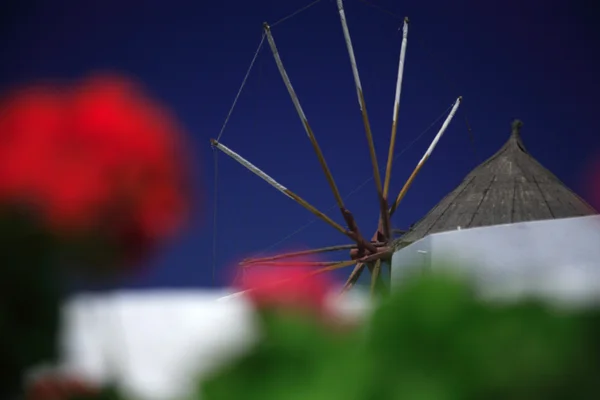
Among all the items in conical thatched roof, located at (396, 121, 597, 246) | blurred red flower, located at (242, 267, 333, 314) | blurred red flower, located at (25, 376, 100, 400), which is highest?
conical thatched roof, located at (396, 121, 597, 246)

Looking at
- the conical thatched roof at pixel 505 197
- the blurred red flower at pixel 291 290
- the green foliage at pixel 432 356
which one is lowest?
the green foliage at pixel 432 356

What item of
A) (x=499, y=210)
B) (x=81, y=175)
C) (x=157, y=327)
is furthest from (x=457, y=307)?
(x=499, y=210)

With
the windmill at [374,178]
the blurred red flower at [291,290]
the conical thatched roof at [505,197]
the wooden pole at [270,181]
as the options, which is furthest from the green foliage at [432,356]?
the wooden pole at [270,181]

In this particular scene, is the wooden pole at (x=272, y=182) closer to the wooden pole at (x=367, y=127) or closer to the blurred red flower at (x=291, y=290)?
the wooden pole at (x=367, y=127)

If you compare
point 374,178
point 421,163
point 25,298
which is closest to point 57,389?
point 25,298

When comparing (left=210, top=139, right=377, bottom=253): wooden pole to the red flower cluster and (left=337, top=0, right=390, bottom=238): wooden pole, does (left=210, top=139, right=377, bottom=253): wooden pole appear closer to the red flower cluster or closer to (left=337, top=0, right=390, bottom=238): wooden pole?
(left=337, top=0, right=390, bottom=238): wooden pole

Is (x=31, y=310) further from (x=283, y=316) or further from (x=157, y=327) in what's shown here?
(x=157, y=327)

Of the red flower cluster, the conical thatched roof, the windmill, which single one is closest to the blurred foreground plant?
the red flower cluster

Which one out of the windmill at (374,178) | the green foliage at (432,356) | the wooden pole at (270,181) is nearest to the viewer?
the green foliage at (432,356)
